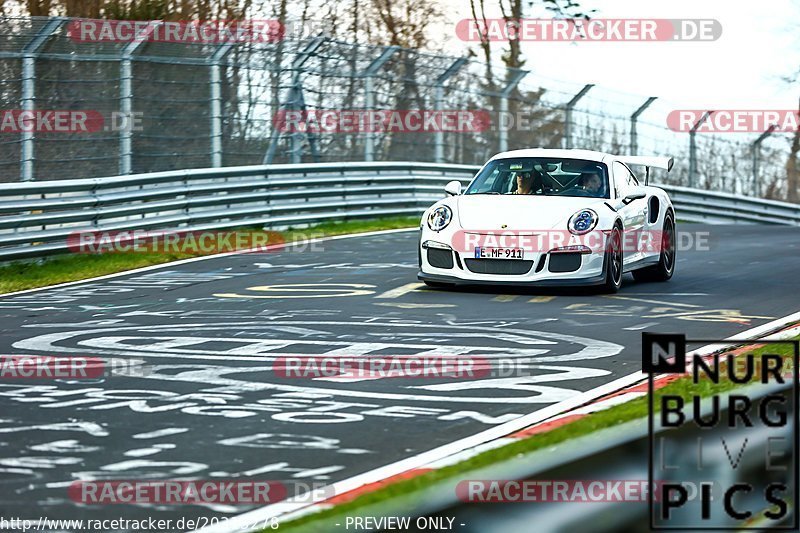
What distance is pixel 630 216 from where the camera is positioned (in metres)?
12.0

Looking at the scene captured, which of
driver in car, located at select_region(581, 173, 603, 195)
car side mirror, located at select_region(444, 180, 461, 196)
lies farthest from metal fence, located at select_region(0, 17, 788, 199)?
driver in car, located at select_region(581, 173, 603, 195)

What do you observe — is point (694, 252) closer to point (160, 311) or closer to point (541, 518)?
point (160, 311)

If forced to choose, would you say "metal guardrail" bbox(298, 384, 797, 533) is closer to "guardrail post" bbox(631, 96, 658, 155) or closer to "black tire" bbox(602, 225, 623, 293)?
"black tire" bbox(602, 225, 623, 293)

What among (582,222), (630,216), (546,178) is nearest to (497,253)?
(582,222)

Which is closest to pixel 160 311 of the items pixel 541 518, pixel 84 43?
pixel 84 43

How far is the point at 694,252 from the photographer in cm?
1662

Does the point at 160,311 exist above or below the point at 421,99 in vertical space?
below

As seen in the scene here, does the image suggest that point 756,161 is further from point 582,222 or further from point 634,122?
point 582,222

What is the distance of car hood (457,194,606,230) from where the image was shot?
1116cm

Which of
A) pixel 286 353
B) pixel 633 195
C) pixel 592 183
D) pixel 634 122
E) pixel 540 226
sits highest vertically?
pixel 634 122

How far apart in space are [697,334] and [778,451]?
16.8 ft

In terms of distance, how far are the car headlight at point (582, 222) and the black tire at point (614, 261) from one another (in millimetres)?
224

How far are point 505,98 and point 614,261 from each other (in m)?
12.6

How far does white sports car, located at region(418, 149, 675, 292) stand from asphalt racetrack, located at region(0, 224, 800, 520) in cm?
27
